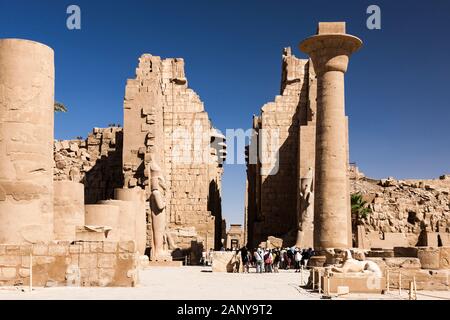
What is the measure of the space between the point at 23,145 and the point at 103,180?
2218cm

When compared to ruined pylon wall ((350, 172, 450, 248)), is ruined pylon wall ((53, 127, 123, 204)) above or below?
above

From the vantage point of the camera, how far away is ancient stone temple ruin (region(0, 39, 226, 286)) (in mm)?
→ 11945

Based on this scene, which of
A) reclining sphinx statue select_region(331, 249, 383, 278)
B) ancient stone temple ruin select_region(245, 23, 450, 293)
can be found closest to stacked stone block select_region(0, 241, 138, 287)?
ancient stone temple ruin select_region(245, 23, 450, 293)

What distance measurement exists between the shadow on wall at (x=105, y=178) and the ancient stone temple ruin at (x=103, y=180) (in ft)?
0.20

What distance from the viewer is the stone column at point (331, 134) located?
1944cm

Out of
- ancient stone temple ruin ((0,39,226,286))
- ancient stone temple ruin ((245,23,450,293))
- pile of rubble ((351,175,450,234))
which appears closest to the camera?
ancient stone temple ruin ((0,39,226,286))

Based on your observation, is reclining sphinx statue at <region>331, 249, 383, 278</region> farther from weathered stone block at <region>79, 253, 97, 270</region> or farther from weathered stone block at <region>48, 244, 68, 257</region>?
weathered stone block at <region>48, 244, 68, 257</region>

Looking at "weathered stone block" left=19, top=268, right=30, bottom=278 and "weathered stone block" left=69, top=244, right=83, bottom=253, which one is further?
"weathered stone block" left=69, top=244, right=83, bottom=253

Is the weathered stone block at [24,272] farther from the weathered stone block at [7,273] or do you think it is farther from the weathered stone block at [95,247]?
the weathered stone block at [95,247]

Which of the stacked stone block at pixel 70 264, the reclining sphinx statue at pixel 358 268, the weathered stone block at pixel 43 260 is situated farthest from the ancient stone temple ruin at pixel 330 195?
the weathered stone block at pixel 43 260

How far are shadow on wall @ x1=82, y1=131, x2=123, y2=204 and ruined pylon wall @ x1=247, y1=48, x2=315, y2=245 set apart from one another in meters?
7.97

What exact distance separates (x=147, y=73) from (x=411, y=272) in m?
21.2

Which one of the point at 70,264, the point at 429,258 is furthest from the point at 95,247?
the point at 429,258

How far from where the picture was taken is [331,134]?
19578 mm
